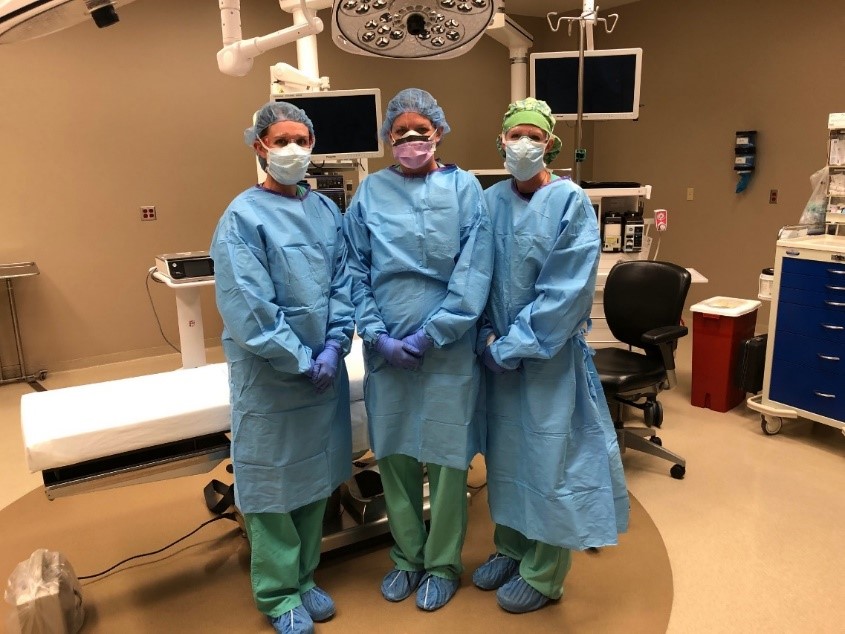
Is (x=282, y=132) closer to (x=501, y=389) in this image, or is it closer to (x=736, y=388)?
(x=501, y=389)

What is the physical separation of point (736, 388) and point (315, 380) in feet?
8.56

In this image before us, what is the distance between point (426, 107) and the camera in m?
1.84

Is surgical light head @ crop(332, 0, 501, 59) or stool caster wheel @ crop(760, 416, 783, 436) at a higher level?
surgical light head @ crop(332, 0, 501, 59)

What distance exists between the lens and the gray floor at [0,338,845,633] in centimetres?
195

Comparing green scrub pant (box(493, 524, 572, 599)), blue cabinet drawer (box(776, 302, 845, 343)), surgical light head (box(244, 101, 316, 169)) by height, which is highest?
surgical light head (box(244, 101, 316, 169))

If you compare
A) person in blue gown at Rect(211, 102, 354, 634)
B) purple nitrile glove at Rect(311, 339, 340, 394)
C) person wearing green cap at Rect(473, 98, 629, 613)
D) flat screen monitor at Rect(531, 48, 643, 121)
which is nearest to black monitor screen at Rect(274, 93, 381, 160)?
flat screen monitor at Rect(531, 48, 643, 121)

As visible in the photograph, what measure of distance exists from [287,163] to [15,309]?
3270 millimetres

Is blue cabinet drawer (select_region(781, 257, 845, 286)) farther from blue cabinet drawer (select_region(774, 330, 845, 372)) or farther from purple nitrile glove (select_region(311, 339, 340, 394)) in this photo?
purple nitrile glove (select_region(311, 339, 340, 394))

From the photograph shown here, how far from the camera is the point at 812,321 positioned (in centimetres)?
292

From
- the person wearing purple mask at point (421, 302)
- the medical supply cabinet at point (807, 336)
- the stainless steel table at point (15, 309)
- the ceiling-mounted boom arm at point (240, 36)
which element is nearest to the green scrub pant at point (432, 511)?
the person wearing purple mask at point (421, 302)

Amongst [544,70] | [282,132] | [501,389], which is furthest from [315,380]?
[544,70]

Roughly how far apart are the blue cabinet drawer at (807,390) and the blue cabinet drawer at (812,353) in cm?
3

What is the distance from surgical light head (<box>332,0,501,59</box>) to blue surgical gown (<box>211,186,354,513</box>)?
0.48m

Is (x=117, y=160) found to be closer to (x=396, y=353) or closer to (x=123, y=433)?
(x=123, y=433)
